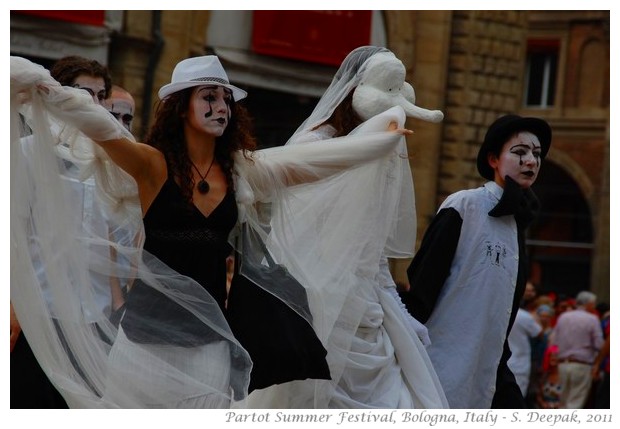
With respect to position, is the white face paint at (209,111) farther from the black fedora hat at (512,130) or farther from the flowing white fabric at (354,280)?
the black fedora hat at (512,130)

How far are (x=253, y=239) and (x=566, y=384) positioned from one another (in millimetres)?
11043

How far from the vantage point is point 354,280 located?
24.4 feet

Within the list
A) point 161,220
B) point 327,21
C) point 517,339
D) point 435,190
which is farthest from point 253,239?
point 435,190

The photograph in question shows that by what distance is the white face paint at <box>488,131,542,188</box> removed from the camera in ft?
28.0

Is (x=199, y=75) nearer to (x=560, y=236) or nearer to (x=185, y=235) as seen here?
(x=185, y=235)

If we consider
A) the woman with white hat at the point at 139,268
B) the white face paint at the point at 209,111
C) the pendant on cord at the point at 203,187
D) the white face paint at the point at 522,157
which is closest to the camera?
the woman with white hat at the point at 139,268

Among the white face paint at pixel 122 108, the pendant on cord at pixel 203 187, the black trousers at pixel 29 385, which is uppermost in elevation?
the white face paint at pixel 122 108

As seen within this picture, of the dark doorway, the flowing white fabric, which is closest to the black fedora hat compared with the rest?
the flowing white fabric

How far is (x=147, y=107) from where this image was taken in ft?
62.2

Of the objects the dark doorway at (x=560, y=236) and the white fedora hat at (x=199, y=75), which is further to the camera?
the dark doorway at (x=560, y=236)

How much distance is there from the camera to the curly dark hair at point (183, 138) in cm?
676

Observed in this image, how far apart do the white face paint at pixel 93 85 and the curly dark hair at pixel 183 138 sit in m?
0.82

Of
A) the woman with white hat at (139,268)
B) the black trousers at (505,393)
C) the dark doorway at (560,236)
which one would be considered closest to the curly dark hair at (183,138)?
the woman with white hat at (139,268)
